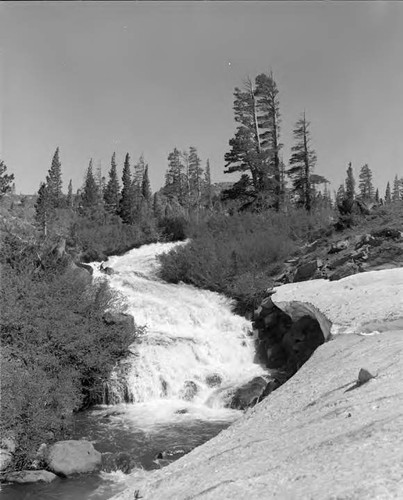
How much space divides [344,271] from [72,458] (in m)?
11.5

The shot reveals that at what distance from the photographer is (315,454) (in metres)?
4.13

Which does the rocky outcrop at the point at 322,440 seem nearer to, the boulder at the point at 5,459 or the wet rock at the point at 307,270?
the boulder at the point at 5,459

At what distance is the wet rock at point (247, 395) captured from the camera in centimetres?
1262

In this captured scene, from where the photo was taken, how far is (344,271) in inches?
663

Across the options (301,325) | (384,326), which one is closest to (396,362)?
(384,326)

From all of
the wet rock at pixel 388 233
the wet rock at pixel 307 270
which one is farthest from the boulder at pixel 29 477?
the wet rock at pixel 388 233

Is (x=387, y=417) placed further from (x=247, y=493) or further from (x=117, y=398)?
(x=117, y=398)

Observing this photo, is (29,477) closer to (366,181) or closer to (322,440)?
(322,440)

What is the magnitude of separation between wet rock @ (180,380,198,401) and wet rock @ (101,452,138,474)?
4221mm

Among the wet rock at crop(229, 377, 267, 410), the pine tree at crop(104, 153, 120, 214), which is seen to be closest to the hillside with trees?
the wet rock at crop(229, 377, 267, 410)

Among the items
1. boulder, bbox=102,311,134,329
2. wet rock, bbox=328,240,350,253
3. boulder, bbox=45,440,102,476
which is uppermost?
wet rock, bbox=328,240,350,253

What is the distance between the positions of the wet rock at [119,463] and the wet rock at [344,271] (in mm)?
10032

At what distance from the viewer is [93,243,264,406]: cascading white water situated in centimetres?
1402

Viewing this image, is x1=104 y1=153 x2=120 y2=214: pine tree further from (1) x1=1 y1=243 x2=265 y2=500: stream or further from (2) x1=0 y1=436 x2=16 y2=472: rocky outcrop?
(2) x1=0 y1=436 x2=16 y2=472: rocky outcrop
